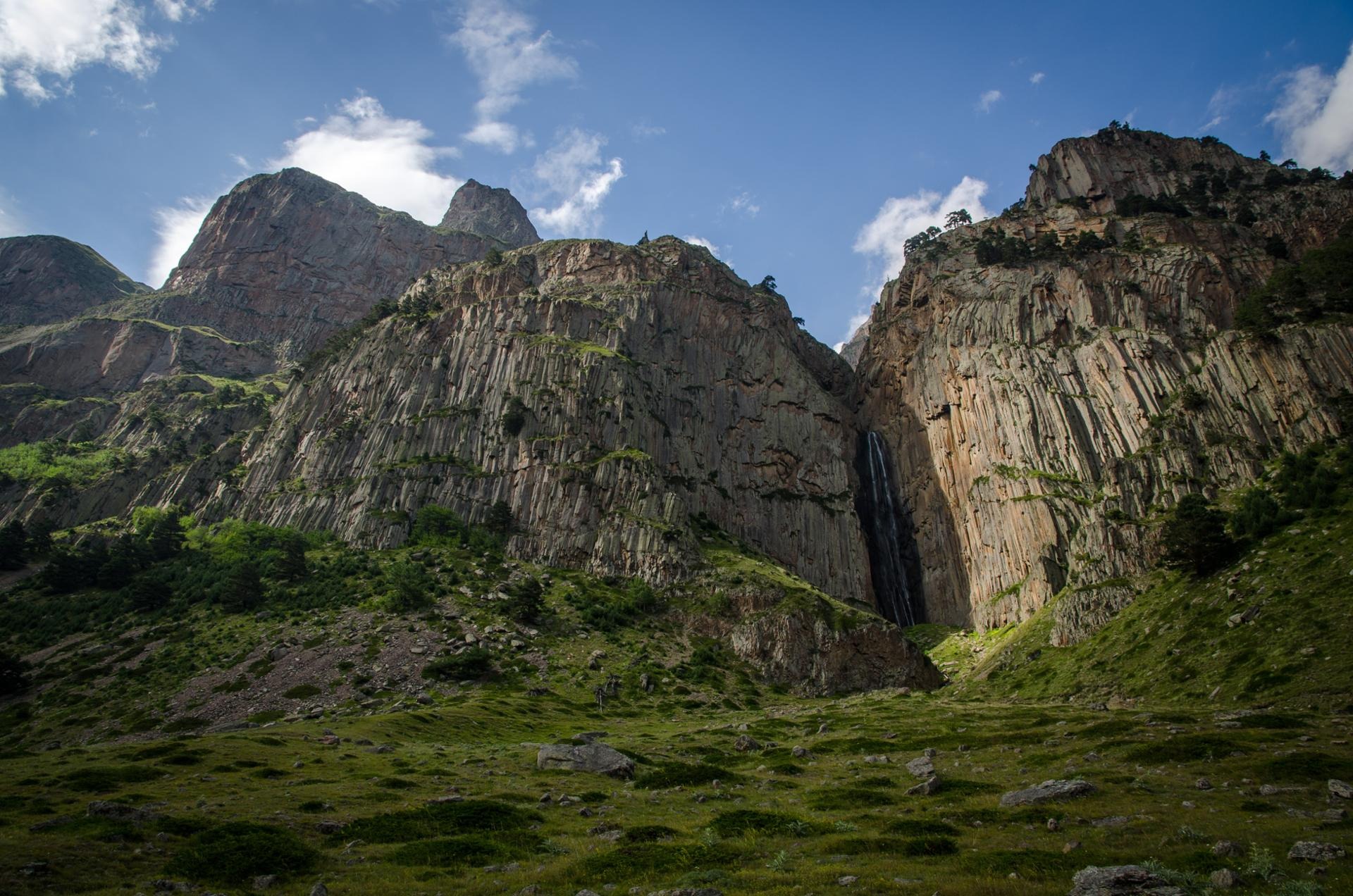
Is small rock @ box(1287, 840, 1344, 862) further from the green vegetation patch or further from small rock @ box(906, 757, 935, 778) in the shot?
the green vegetation patch

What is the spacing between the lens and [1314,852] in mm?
16250

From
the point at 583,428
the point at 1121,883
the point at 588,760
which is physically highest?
the point at 583,428

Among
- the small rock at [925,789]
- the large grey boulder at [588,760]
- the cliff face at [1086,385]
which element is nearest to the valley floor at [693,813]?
the small rock at [925,789]

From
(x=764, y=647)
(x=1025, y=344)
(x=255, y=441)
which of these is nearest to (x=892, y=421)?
(x=1025, y=344)

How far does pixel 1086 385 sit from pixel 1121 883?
11428 centimetres

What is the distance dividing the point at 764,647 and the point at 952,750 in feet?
154

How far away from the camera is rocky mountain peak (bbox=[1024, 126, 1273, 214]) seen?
15025cm

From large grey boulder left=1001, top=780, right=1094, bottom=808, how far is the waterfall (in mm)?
103511

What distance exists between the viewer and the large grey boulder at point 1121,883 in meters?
14.8

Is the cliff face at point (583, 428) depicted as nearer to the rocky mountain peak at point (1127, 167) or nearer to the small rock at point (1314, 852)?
the rocky mountain peak at point (1127, 167)

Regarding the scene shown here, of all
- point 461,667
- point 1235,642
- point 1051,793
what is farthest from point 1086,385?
point 461,667

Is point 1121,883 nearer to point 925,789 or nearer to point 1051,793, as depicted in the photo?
point 1051,793

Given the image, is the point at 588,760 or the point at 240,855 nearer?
the point at 240,855

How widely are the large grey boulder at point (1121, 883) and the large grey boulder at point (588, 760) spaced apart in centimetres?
2637
